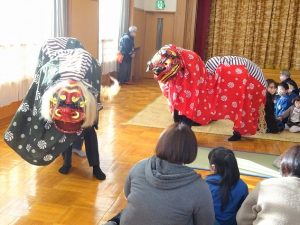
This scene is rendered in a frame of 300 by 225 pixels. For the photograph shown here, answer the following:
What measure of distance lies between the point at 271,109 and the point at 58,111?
2.64 metres

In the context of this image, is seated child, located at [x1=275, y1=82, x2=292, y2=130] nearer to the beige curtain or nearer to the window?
the window

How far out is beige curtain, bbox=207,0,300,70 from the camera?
8094 millimetres

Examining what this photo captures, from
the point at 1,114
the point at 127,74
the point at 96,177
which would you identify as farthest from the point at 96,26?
the point at 96,177

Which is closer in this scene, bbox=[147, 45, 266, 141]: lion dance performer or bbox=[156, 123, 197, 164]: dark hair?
bbox=[156, 123, 197, 164]: dark hair

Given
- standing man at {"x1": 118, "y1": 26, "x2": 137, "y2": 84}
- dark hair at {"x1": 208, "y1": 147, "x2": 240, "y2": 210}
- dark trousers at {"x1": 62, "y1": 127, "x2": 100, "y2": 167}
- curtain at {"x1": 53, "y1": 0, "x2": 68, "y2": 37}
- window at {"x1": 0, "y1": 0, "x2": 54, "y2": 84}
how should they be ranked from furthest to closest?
standing man at {"x1": 118, "y1": 26, "x2": 137, "y2": 84} → curtain at {"x1": 53, "y1": 0, "x2": 68, "y2": 37} → window at {"x1": 0, "y1": 0, "x2": 54, "y2": 84} → dark trousers at {"x1": 62, "y1": 127, "x2": 100, "y2": 167} → dark hair at {"x1": 208, "y1": 147, "x2": 240, "y2": 210}

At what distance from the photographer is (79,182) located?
2516 mm

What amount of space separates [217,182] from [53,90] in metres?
1.05

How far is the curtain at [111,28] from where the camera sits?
659 centimetres

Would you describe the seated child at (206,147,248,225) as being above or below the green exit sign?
below

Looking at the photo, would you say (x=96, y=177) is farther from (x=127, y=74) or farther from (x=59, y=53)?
(x=127, y=74)

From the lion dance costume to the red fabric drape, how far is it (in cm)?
620

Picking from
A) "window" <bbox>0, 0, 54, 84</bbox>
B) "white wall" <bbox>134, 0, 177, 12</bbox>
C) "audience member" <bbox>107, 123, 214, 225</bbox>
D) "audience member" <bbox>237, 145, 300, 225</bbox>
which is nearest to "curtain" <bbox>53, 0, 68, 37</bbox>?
"window" <bbox>0, 0, 54, 84</bbox>

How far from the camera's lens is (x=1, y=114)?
400 cm

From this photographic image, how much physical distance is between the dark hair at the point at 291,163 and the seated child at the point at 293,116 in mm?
2980
